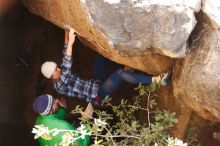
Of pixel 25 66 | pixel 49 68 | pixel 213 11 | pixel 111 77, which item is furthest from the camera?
pixel 25 66

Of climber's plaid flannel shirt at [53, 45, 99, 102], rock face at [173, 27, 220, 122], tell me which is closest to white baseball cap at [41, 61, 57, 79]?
climber's plaid flannel shirt at [53, 45, 99, 102]

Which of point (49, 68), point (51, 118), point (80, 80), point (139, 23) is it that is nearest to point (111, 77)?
point (80, 80)

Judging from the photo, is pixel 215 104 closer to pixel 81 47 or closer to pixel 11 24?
pixel 81 47

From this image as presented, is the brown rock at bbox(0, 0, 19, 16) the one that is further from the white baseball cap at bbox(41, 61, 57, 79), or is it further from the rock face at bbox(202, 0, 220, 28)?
the rock face at bbox(202, 0, 220, 28)

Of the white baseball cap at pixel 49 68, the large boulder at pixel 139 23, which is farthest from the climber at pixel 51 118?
the large boulder at pixel 139 23

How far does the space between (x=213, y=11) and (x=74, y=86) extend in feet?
7.32

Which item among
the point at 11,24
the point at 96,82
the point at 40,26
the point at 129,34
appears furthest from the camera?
the point at 40,26

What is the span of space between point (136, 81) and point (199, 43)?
1252mm

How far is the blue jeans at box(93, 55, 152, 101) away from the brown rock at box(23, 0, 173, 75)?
0.70 feet

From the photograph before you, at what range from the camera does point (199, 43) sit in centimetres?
431

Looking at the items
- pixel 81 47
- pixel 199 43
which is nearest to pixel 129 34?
pixel 199 43

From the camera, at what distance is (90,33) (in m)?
4.57

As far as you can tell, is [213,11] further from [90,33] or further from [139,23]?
[90,33]

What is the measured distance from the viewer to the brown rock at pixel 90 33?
4.35 meters
